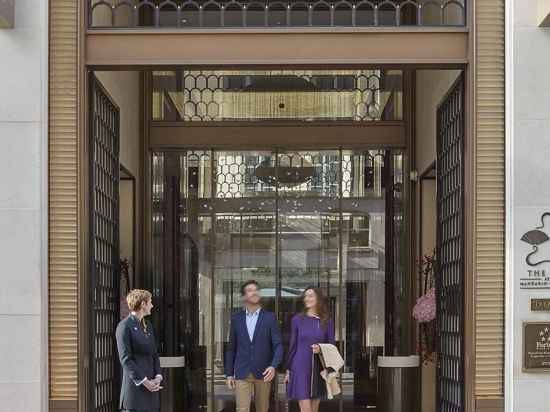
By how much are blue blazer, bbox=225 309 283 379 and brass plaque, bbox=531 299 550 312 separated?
260cm

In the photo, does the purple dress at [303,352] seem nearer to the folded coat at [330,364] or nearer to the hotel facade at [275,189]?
the folded coat at [330,364]

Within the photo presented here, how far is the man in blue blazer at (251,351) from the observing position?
30.7 feet

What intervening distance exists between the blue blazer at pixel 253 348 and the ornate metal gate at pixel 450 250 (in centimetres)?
151

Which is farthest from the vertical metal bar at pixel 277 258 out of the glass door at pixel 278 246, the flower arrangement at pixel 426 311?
the flower arrangement at pixel 426 311

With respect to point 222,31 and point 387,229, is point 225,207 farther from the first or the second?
point 222,31

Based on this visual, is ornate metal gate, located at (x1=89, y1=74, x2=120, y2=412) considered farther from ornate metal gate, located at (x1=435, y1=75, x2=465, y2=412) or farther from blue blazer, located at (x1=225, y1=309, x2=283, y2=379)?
ornate metal gate, located at (x1=435, y1=75, x2=465, y2=412)

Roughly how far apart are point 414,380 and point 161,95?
450cm

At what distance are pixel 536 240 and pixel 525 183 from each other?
431 mm

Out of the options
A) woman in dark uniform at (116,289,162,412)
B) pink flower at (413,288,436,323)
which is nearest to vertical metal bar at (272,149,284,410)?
pink flower at (413,288,436,323)

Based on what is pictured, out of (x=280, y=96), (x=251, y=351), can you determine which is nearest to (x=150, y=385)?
(x=251, y=351)

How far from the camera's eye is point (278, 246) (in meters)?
12.6

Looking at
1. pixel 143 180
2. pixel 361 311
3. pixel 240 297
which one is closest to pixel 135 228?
pixel 143 180

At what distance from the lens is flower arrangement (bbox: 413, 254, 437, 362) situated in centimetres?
1060

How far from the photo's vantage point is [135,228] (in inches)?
475
